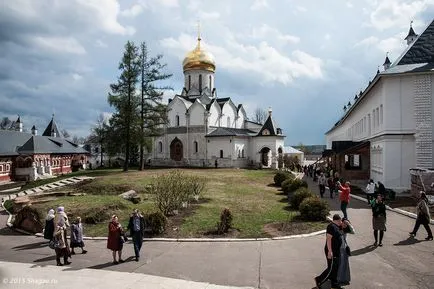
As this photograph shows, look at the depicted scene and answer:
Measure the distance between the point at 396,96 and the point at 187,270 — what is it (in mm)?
19848

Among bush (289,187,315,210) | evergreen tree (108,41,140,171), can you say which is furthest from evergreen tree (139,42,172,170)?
→ bush (289,187,315,210)

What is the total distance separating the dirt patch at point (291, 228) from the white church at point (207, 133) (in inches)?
1489

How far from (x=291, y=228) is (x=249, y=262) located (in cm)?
423

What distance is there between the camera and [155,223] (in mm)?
13492

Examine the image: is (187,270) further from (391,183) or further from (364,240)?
(391,183)

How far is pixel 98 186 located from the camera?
2711cm

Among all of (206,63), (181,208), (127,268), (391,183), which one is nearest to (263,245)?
(127,268)

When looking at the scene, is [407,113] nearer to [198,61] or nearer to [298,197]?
[298,197]

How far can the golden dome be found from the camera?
59625 millimetres

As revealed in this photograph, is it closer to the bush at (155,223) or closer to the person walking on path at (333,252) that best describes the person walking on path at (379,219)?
the person walking on path at (333,252)

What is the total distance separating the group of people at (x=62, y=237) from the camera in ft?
34.2

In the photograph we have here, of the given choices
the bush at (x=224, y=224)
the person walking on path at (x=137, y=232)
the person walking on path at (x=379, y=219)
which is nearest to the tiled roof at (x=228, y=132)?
the bush at (x=224, y=224)

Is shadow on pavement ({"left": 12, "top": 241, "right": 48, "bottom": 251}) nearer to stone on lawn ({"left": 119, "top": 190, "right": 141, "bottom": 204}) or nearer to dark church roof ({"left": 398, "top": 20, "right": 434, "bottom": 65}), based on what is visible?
stone on lawn ({"left": 119, "top": 190, "right": 141, "bottom": 204})

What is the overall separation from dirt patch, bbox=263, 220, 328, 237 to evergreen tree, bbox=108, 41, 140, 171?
2864cm
